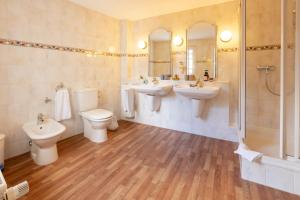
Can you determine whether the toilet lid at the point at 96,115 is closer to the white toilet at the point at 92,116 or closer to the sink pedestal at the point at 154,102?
the white toilet at the point at 92,116

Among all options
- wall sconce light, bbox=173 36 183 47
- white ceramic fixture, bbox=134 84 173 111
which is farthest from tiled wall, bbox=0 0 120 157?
wall sconce light, bbox=173 36 183 47

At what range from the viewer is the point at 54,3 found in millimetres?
2723

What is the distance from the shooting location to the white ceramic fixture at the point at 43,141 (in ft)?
6.94

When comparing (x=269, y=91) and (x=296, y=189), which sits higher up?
(x=269, y=91)

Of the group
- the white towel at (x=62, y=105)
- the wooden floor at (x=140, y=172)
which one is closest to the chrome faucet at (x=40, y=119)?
the white towel at (x=62, y=105)

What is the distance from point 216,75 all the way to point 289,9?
4.59 feet

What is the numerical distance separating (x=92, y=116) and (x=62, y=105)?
543 millimetres

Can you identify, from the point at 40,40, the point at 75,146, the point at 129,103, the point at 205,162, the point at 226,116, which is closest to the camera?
the point at 205,162

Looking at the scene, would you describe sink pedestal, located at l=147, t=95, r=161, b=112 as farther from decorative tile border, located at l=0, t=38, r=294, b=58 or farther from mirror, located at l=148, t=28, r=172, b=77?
decorative tile border, located at l=0, t=38, r=294, b=58

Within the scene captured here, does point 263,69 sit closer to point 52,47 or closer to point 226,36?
point 226,36

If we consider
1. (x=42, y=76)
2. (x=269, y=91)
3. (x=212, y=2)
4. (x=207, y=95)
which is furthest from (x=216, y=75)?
(x=42, y=76)

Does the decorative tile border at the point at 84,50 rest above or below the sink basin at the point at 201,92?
above

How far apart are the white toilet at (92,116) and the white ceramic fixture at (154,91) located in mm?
744

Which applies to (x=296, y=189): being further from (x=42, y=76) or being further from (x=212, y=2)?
(x=42, y=76)
